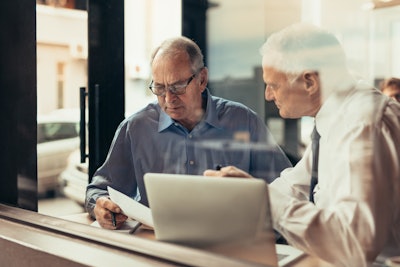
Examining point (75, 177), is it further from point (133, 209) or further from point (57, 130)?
point (133, 209)

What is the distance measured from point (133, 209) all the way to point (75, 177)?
153cm

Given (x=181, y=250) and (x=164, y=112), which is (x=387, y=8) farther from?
(x=164, y=112)

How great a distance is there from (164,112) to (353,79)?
3.14 ft

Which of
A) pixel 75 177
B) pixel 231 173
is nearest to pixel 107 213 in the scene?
pixel 231 173

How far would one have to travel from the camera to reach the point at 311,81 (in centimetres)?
159

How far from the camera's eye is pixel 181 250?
154cm

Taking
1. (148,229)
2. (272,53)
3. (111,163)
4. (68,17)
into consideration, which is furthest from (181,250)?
(68,17)

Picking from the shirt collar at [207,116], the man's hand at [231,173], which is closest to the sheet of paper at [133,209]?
the man's hand at [231,173]

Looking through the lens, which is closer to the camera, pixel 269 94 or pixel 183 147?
pixel 269 94

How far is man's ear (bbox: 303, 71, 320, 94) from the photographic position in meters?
1.57

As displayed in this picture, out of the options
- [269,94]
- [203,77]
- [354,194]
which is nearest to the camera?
[354,194]

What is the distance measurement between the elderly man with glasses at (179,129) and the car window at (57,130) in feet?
2.10

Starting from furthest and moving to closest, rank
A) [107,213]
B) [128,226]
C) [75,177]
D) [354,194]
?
1. [75,177]
2. [107,213]
3. [128,226]
4. [354,194]

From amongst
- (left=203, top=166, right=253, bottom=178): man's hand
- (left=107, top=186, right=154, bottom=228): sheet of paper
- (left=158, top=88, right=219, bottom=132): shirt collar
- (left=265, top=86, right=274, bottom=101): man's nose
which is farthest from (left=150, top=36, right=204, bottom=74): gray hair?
(left=203, top=166, right=253, bottom=178): man's hand
